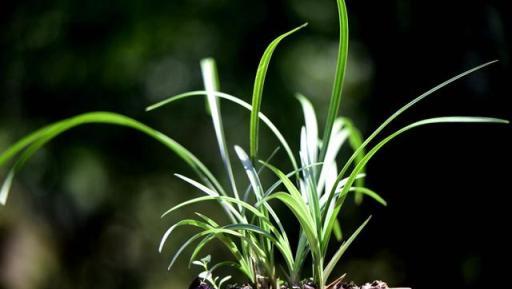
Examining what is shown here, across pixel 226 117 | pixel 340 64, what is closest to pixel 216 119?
pixel 340 64

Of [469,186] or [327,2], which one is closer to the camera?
[469,186]

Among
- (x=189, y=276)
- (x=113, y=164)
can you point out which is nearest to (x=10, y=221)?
(x=113, y=164)

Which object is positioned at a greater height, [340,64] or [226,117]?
[226,117]

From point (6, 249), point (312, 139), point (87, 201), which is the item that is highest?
point (87, 201)

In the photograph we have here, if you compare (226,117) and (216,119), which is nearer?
(216,119)

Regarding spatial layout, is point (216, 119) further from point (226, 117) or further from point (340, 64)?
point (226, 117)

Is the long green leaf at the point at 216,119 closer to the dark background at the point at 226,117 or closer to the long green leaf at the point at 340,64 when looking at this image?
the long green leaf at the point at 340,64

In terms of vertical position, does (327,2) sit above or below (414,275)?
above

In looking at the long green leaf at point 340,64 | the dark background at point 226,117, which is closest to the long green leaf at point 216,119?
the long green leaf at point 340,64

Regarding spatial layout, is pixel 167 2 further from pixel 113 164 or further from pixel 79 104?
pixel 113 164
